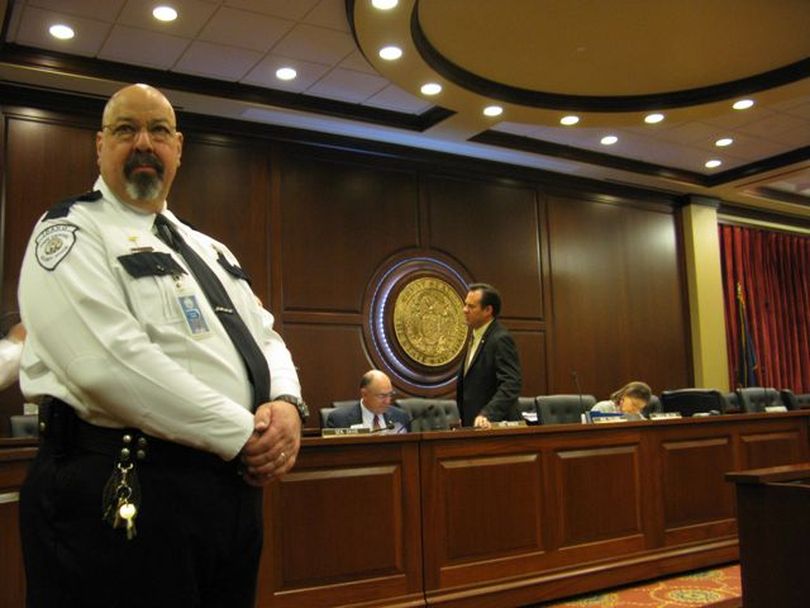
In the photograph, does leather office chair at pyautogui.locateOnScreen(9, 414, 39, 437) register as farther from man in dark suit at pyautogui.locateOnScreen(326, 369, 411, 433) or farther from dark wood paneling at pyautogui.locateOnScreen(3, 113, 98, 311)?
man in dark suit at pyautogui.locateOnScreen(326, 369, 411, 433)

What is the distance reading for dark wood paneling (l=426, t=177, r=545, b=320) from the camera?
721 cm

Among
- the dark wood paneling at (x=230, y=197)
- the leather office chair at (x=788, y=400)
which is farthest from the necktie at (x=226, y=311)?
the leather office chair at (x=788, y=400)

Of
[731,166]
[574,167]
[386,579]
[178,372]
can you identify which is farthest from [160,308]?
[731,166]

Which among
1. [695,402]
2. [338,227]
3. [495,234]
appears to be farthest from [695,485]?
[495,234]

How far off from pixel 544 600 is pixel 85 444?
282 cm

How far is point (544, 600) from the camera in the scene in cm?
355

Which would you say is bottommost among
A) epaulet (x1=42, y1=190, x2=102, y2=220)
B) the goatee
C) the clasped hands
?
the clasped hands

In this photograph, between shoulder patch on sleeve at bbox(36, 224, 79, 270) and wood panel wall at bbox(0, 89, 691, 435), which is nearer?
shoulder patch on sleeve at bbox(36, 224, 79, 270)

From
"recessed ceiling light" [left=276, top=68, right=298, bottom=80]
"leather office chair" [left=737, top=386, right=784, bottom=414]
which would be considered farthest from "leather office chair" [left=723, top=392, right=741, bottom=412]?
"recessed ceiling light" [left=276, top=68, right=298, bottom=80]

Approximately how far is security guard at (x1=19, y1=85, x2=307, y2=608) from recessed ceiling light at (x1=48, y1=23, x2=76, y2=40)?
3.96 meters

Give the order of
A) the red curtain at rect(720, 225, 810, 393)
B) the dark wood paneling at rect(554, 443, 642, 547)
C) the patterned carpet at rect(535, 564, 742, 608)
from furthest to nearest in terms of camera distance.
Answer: the red curtain at rect(720, 225, 810, 393) < the dark wood paneling at rect(554, 443, 642, 547) < the patterned carpet at rect(535, 564, 742, 608)

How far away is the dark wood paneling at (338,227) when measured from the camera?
21.0 feet

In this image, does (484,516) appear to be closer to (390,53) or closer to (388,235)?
(390,53)

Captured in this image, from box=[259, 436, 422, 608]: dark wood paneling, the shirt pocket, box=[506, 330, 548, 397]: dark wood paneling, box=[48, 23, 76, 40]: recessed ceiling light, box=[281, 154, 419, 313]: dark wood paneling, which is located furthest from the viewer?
box=[506, 330, 548, 397]: dark wood paneling
